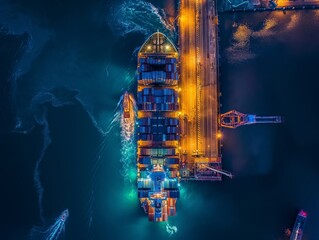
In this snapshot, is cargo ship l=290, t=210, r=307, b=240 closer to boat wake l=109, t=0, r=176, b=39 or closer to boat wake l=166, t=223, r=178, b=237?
boat wake l=166, t=223, r=178, b=237

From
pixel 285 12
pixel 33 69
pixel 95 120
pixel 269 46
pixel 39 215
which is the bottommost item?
pixel 39 215

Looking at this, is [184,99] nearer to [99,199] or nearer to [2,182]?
[99,199]

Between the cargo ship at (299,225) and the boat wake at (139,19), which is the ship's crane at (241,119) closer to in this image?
the cargo ship at (299,225)

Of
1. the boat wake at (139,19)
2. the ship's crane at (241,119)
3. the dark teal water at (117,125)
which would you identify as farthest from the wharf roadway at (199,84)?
the boat wake at (139,19)

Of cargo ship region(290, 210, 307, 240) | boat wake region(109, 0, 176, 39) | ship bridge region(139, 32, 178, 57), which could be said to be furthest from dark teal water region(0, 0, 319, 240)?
ship bridge region(139, 32, 178, 57)

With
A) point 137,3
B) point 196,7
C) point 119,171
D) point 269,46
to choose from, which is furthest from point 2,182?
point 269,46

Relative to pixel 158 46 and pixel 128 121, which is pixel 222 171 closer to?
pixel 128 121
